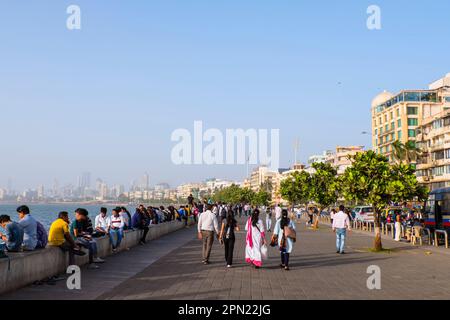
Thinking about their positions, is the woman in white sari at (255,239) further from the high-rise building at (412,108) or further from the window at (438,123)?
the high-rise building at (412,108)

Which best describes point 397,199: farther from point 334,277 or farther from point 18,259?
point 18,259

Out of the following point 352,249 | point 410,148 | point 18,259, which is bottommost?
point 352,249

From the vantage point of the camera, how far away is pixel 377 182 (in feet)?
62.2

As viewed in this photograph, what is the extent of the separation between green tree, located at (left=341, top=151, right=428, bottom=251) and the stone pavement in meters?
2.29

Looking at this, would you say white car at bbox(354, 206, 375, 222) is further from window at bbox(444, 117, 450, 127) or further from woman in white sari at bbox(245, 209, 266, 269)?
window at bbox(444, 117, 450, 127)

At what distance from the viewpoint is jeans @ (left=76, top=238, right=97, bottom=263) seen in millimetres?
12904

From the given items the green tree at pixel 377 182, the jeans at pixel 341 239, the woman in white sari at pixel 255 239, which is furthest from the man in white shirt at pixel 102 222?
the green tree at pixel 377 182

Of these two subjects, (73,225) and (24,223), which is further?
(73,225)

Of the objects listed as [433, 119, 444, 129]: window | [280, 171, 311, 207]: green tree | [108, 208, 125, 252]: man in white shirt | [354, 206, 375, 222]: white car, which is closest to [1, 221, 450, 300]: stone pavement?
[108, 208, 125, 252]: man in white shirt

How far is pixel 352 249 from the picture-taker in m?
19.9

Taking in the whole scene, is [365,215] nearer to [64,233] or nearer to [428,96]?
[64,233]
